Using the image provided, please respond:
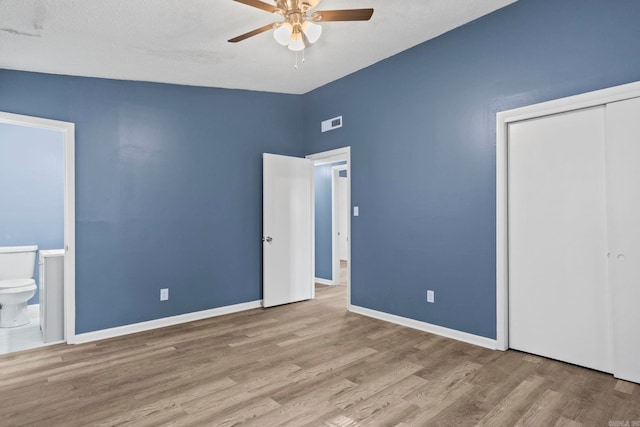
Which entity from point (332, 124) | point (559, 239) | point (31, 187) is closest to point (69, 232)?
point (31, 187)

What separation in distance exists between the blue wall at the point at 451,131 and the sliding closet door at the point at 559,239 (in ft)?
0.67

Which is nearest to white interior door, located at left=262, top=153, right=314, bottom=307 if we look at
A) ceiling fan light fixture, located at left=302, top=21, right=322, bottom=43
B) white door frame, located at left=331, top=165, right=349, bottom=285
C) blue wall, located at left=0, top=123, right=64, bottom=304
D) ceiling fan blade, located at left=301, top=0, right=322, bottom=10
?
white door frame, located at left=331, top=165, right=349, bottom=285

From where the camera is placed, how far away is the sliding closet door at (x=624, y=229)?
2.48 metres

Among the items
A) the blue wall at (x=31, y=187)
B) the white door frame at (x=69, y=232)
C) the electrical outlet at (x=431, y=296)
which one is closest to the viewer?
the white door frame at (x=69, y=232)

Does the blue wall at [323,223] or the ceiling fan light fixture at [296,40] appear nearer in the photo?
the ceiling fan light fixture at [296,40]

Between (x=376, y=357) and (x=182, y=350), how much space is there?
1.79 m

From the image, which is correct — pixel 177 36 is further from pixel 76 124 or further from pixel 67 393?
pixel 67 393

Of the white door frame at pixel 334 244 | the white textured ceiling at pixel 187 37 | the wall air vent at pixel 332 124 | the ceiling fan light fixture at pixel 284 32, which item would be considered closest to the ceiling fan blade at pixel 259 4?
the ceiling fan light fixture at pixel 284 32

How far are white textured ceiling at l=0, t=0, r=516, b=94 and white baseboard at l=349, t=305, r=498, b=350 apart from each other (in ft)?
9.77

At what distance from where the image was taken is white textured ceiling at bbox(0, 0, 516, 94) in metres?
2.50

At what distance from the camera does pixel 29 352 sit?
128 inches

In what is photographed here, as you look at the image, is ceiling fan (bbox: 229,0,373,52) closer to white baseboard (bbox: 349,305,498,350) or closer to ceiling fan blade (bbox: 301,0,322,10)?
ceiling fan blade (bbox: 301,0,322,10)

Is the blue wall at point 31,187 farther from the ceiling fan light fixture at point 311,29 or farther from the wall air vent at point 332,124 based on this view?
the ceiling fan light fixture at point 311,29

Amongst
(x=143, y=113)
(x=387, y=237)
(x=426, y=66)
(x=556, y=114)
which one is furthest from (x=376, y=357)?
(x=143, y=113)
